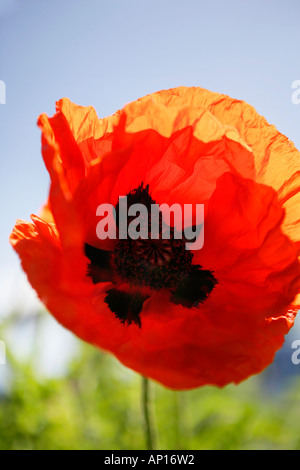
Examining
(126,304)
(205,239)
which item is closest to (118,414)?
(126,304)

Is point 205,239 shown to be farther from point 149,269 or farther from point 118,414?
point 118,414

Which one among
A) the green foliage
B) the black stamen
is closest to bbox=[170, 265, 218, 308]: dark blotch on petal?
the black stamen

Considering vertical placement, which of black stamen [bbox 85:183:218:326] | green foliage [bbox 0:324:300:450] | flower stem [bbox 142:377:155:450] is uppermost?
black stamen [bbox 85:183:218:326]

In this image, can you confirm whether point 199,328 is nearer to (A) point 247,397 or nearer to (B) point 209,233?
(B) point 209,233

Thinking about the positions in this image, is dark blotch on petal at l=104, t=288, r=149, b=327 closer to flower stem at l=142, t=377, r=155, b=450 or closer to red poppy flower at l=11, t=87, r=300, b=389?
red poppy flower at l=11, t=87, r=300, b=389

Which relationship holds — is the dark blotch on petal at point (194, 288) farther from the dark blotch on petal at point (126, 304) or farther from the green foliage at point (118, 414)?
the green foliage at point (118, 414)

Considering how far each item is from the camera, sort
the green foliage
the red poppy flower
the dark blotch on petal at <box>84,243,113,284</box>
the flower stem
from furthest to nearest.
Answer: the green foliage
the dark blotch on petal at <box>84,243,113,284</box>
the flower stem
the red poppy flower

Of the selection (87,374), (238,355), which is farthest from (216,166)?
(87,374)
